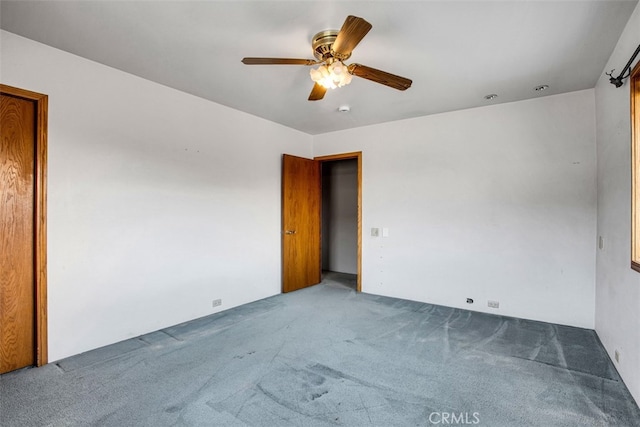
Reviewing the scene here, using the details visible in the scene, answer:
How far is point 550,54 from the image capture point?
258 centimetres

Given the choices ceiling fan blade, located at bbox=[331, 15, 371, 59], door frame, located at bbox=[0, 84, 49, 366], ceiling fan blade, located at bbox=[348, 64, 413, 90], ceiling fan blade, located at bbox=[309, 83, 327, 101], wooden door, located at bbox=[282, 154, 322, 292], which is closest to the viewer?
ceiling fan blade, located at bbox=[331, 15, 371, 59]

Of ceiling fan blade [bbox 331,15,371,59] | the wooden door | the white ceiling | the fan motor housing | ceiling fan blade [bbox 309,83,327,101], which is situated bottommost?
the wooden door

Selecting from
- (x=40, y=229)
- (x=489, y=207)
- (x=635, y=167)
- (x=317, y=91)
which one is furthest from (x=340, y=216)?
(x=40, y=229)

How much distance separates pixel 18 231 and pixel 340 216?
16.3ft

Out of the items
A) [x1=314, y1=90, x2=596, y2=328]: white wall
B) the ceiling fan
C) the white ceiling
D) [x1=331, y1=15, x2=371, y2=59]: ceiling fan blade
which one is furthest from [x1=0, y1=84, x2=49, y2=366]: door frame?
[x1=314, y1=90, x2=596, y2=328]: white wall

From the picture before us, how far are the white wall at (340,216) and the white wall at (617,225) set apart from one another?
3840 mm

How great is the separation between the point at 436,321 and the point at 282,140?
3.31 metres

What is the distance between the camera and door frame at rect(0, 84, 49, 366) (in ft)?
8.13

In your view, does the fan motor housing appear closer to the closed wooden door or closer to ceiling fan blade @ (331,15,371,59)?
ceiling fan blade @ (331,15,371,59)

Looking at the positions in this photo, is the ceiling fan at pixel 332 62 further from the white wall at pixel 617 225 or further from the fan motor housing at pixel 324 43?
the white wall at pixel 617 225

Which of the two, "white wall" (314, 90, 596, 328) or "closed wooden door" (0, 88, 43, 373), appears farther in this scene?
"white wall" (314, 90, 596, 328)

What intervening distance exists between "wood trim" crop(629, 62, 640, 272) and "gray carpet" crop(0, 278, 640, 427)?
1030 mm

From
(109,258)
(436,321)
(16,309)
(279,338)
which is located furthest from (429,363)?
(16,309)

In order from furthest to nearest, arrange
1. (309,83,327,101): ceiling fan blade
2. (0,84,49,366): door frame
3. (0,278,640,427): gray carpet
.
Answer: (309,83,327,101): ceiling fan blade, (0,84,49,366): door frame, (0,278,640,427): gray carpet
